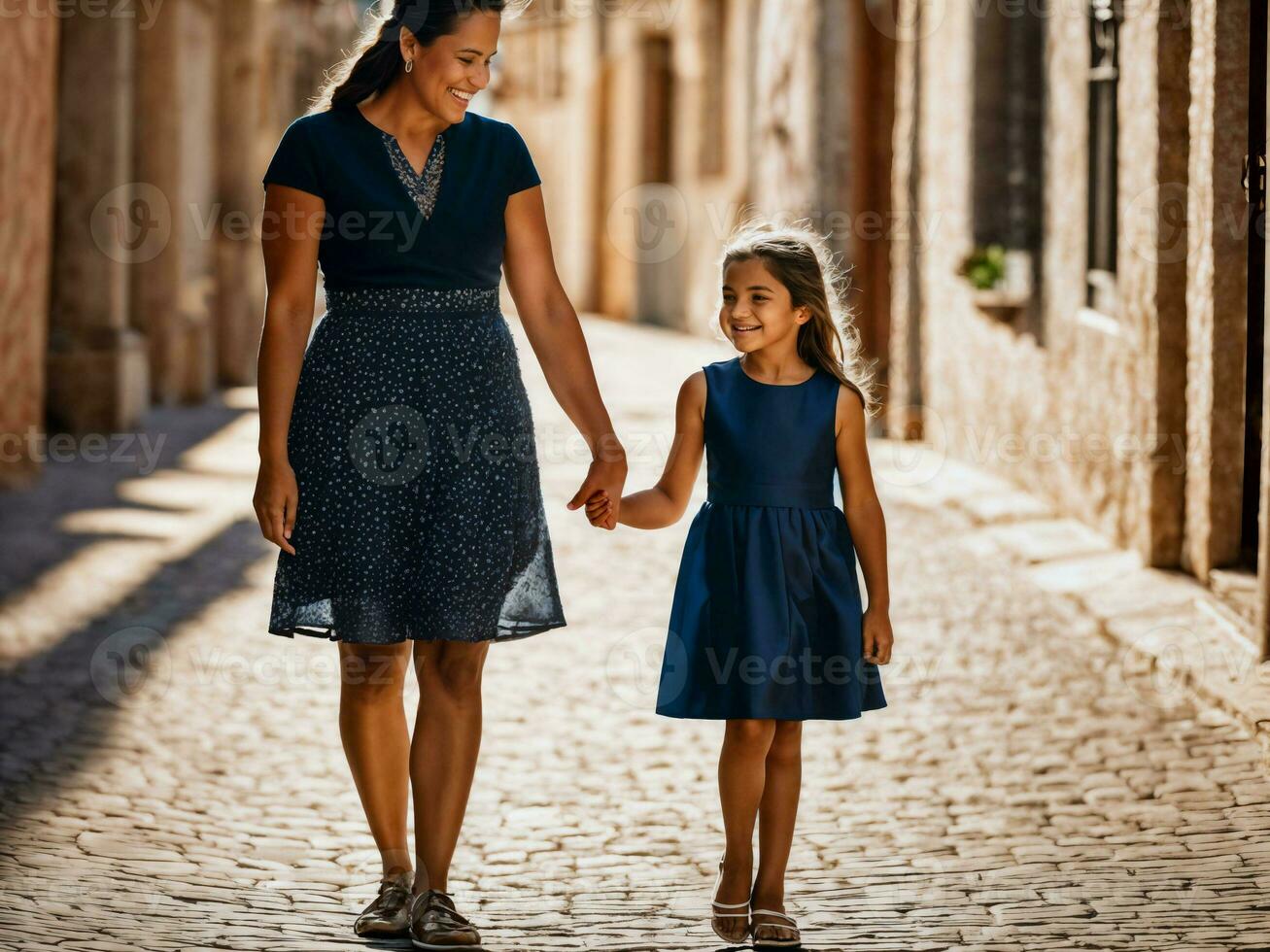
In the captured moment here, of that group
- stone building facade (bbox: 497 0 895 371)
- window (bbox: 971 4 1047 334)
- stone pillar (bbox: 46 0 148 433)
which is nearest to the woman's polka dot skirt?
stone building facade (bbox: 497 0 895 371)

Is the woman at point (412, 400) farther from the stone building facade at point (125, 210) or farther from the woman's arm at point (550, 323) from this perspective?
the stone building facade at point (125, 210)

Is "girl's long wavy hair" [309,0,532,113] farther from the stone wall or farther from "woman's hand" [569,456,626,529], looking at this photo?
the stone wall

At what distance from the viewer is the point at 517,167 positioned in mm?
3590

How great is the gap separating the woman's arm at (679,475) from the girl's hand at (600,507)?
2.3 inches

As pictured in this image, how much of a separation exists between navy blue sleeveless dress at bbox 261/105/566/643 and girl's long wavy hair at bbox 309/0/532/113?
5 centimetres

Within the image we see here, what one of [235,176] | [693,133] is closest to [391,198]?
[235,176]

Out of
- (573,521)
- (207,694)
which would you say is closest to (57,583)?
(207,694)

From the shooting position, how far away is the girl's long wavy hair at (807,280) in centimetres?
362

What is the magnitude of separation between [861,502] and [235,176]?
559 inches

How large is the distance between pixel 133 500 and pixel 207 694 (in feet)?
14.6

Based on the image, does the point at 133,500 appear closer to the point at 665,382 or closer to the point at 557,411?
the point at 557,411

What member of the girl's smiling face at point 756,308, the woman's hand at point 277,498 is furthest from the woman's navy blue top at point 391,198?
the girl's smiling face at point 756,308

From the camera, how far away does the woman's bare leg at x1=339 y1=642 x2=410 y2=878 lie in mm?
3617

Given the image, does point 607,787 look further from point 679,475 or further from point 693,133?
point 693,133
